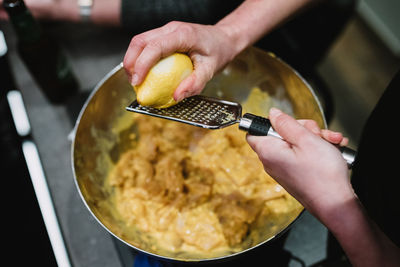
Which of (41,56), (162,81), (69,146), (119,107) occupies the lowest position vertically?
(69,146)

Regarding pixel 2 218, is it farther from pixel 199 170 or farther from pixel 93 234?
pixel 199 170

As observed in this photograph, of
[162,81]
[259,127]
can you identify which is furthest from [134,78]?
[259,127]

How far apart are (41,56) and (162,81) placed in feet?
1.99

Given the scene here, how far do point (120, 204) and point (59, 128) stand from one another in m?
0.48

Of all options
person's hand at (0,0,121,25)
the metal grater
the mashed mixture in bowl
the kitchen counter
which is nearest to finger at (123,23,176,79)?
the metal grater

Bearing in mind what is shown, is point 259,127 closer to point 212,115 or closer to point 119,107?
point 212,115

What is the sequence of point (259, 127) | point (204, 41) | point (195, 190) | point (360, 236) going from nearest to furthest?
point (360, 236)
point (259, 127)
point (204, 41)
point (195, 190)

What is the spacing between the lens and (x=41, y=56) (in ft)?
3.81

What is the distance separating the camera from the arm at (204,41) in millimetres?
783

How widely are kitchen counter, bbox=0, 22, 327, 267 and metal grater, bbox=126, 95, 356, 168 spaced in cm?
40

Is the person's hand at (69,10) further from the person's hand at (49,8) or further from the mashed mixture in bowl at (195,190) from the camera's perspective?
the mashed mixture in bowl at (195,190)

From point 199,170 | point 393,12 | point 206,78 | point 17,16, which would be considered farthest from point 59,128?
point 393,12

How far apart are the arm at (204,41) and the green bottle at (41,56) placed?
47 cm

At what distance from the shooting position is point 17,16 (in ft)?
3.35
